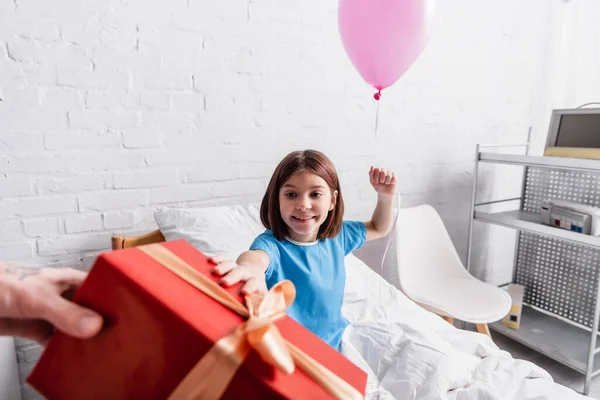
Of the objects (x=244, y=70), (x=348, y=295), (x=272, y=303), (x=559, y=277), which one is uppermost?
(x=244, y=70)

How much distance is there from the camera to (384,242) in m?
2.31

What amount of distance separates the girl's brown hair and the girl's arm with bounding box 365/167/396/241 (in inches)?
4.6

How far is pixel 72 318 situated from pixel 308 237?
30.4 inches

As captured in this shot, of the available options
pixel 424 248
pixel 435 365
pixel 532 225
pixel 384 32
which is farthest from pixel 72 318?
pixel 532 225

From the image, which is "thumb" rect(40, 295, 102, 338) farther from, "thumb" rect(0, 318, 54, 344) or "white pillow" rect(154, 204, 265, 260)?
"white pillow" rect(154, 204, 265, 260)

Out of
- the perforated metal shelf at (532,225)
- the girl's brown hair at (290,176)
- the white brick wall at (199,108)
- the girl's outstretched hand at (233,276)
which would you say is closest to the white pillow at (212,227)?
the white brick wall at (199,108)

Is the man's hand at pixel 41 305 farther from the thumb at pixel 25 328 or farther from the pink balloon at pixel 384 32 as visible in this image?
the pink balloon at pixel 384 32

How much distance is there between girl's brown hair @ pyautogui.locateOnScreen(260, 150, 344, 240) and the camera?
3.74 feet

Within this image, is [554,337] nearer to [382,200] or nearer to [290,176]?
[382,200]

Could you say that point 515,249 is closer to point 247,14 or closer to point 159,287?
point 247,14

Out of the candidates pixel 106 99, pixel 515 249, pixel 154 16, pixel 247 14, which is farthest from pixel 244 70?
pixel 515 249

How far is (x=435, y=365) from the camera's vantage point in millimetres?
1073

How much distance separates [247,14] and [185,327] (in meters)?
1.55

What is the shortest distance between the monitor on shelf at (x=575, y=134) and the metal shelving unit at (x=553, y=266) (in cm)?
10
